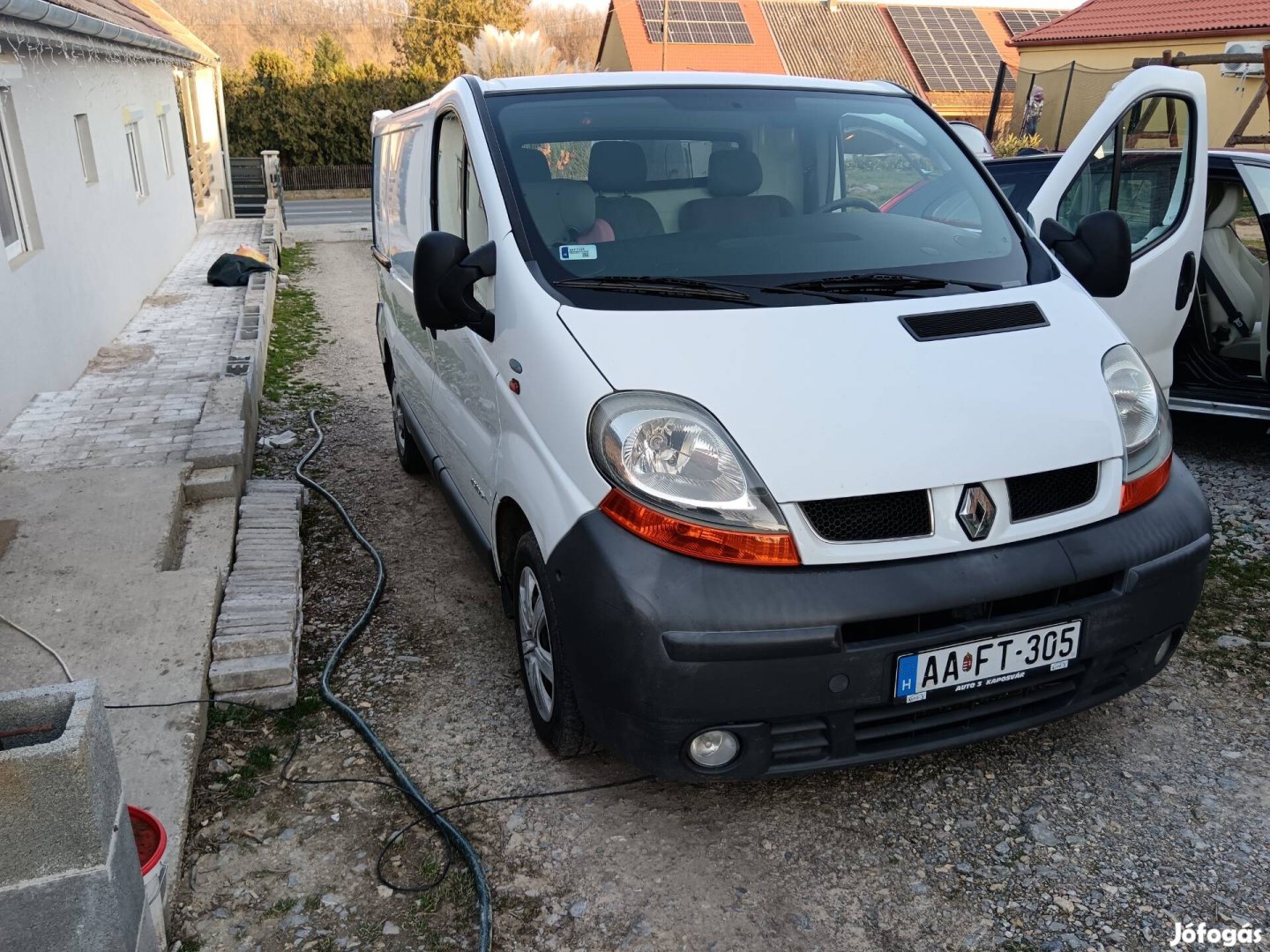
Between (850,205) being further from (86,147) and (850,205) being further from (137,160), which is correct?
(137,160)

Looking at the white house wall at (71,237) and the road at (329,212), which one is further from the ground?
the white house wall at (71,237)

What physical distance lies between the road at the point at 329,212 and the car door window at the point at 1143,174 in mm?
21449

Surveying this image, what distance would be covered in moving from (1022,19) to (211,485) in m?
40.0

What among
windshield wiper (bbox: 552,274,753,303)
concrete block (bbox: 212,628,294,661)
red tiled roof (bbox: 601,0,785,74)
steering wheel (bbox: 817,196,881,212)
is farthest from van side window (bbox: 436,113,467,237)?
red tiled roof (bbox: 601,0,785,74)

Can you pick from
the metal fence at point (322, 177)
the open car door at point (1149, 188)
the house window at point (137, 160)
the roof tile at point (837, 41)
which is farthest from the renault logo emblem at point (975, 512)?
the roof tile at point (837, 41)

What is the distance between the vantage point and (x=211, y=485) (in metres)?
4.74

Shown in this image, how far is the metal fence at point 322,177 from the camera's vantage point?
109 feet

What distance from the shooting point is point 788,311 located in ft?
9.37

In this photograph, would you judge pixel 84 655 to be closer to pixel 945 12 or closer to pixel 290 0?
pixel 945 12

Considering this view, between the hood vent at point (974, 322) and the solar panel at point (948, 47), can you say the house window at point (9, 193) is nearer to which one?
the hood vent at point (974, 322)

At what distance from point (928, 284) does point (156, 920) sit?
2.68m

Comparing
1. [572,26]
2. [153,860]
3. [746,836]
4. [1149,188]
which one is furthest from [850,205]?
[572,26]

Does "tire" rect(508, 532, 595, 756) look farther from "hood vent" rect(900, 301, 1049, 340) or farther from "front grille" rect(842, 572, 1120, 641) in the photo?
"hood vent" rect(900, 301, 1049, 340)

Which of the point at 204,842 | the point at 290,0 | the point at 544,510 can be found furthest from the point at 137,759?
the point at 290,0
